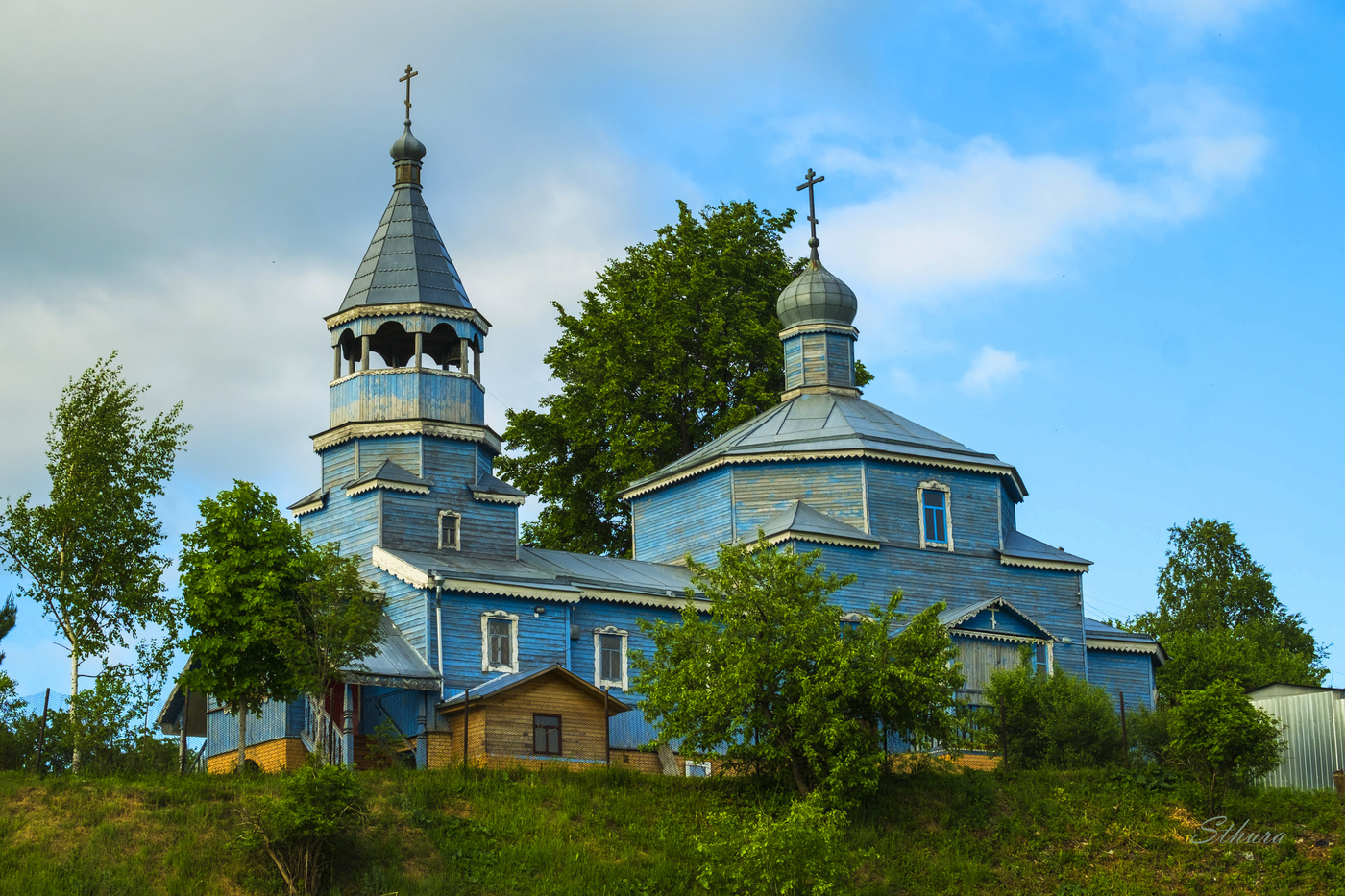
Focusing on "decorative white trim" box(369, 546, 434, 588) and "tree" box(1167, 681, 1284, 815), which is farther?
"decorative white trim" box(369, 546, 434, 588)

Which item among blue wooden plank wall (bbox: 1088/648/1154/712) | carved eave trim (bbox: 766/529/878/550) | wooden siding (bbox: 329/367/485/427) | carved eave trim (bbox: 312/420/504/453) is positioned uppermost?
wooden siding (bbox: 329/367/485/427)

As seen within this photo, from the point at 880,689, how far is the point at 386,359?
15394 mm

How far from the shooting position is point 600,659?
104ft

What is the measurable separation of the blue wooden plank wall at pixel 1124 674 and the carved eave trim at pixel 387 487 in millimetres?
15707

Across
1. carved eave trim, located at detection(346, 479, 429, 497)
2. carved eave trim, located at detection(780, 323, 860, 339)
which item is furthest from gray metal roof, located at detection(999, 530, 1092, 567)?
carved eave trim, located at detection(346, 479, 429, 497)

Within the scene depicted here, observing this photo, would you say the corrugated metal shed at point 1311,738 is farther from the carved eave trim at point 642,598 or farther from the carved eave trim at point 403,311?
the carved eave trim at point 403,311

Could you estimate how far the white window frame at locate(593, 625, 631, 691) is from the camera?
1236 inches

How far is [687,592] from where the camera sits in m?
27.7

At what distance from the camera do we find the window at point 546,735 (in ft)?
93.0

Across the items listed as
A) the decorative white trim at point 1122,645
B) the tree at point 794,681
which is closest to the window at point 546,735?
the tree at point 794,681

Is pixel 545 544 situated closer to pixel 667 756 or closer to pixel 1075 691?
pixel 667 756

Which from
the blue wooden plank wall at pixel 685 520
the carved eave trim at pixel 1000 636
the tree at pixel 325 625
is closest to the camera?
the tree at pixel 325 625

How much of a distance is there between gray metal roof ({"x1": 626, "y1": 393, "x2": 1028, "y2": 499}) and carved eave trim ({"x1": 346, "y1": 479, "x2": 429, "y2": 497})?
6.79 meters

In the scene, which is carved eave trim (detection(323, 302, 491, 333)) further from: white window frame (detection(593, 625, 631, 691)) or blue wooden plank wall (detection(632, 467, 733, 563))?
white window frame (detection(593, 625, 631, 691))
